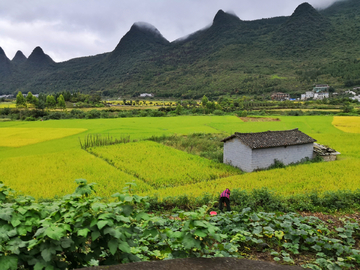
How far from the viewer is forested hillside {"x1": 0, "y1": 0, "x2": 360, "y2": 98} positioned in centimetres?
9256

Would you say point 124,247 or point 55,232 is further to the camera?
point 124,247

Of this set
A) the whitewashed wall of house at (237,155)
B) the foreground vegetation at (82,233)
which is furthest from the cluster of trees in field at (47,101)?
the foreground vegetation at (82,233)

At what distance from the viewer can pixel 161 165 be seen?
1586 cm

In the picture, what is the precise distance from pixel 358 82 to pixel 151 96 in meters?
78.0

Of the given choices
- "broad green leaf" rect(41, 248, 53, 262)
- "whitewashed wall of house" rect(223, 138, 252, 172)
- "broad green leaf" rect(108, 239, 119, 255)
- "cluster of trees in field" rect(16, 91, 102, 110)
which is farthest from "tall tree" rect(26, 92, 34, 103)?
"broad green leaf" rect(108, 239, 119, 255)

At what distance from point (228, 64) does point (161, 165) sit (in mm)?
117557

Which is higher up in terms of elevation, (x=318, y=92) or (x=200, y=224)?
(x=318, y=92)

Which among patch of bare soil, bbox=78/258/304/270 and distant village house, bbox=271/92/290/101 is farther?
distant village house, bbox=271/92/290/101

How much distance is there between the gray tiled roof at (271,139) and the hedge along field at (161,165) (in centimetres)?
212

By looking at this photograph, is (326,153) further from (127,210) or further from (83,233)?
(83,233)

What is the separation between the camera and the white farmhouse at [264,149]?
15.2 metres

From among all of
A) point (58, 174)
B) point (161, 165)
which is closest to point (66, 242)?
point (58, 174)

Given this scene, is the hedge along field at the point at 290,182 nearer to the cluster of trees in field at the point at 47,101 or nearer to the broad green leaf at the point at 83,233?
the broad green leaf at the point at 83,233

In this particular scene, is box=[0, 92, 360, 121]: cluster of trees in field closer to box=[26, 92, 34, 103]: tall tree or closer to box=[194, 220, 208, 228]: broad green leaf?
box=[26, 92, 34, 103]: tall tree
